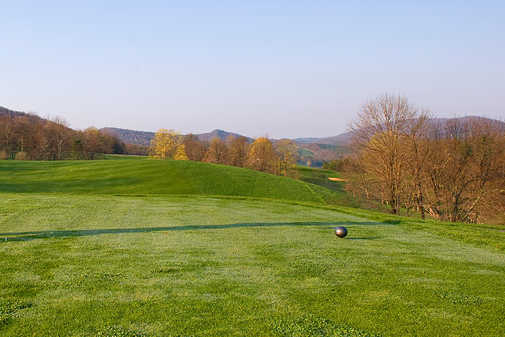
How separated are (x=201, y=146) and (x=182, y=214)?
84752 mm

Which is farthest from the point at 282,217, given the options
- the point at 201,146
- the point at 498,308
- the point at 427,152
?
the point at 201,146

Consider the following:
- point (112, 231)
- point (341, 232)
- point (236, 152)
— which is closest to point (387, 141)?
point (341, 232)

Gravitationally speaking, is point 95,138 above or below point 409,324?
above

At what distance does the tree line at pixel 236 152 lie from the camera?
80812 mm

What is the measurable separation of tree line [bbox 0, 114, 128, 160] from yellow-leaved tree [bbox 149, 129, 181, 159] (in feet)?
46.9

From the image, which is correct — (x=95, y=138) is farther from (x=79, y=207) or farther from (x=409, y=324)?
(x=409, y=324)

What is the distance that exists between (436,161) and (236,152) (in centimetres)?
5934

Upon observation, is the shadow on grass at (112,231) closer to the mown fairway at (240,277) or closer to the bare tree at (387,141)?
the mown fairway at (240,277)

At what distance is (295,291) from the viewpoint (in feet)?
18.1

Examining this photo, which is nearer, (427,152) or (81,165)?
(427,152)

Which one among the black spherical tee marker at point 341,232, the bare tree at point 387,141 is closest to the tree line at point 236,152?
the bare tree at point 387,141

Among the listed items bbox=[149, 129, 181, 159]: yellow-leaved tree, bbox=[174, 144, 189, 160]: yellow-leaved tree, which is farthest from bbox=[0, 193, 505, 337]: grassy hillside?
bbox=[149, 129, 181, 159]: yellow-leaved tree

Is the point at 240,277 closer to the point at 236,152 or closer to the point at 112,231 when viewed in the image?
the point at 112,231

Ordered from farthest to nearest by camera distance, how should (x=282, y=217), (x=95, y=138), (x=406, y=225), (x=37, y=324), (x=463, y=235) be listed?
1. (x=95, y=138)
2. (x=282, y=217)
3. (x=406, y=225)
4. (x=463, y=235)
5. (x=37, y=324)
